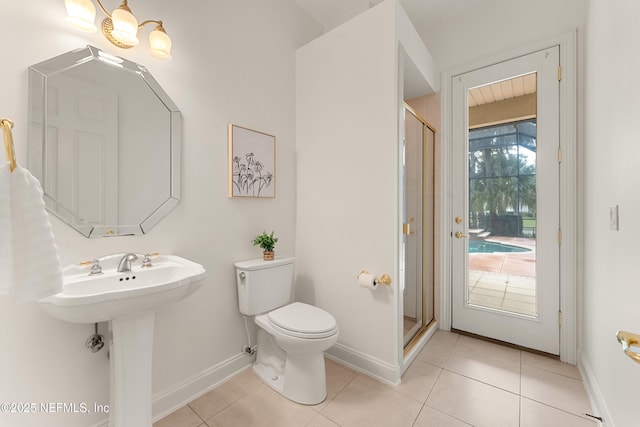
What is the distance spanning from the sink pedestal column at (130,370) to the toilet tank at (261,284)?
0.60 metres

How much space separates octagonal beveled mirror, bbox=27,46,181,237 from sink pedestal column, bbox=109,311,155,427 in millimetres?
470

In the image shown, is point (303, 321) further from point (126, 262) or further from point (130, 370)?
point (126, 262)

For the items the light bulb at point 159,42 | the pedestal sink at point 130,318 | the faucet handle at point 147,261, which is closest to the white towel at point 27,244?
the pedestal sink at point 130,318

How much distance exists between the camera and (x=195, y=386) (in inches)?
62.4

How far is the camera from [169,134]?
1.49 metres

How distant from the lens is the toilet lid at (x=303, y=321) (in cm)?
146

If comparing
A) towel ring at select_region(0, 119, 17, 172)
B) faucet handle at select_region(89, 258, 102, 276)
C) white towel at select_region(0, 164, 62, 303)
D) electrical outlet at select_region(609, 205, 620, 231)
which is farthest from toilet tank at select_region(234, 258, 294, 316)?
electrical outlet at select_region(609, 205, 620, 231)

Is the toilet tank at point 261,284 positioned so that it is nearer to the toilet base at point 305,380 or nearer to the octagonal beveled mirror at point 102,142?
the toilet base at point 305,380

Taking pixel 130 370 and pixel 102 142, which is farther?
pixel 102 142

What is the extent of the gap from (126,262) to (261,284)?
78 centimetres

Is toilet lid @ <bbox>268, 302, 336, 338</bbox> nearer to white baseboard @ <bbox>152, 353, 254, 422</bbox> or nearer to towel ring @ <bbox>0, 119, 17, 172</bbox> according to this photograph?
white baseboard @ <bbox>152, 353, 254, 422</bbox>

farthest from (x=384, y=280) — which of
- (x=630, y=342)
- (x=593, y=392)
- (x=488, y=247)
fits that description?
(x=593, y=392)

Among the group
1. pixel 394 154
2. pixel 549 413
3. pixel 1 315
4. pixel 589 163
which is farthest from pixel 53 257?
pixel 589 163

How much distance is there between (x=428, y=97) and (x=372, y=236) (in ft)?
5.46
